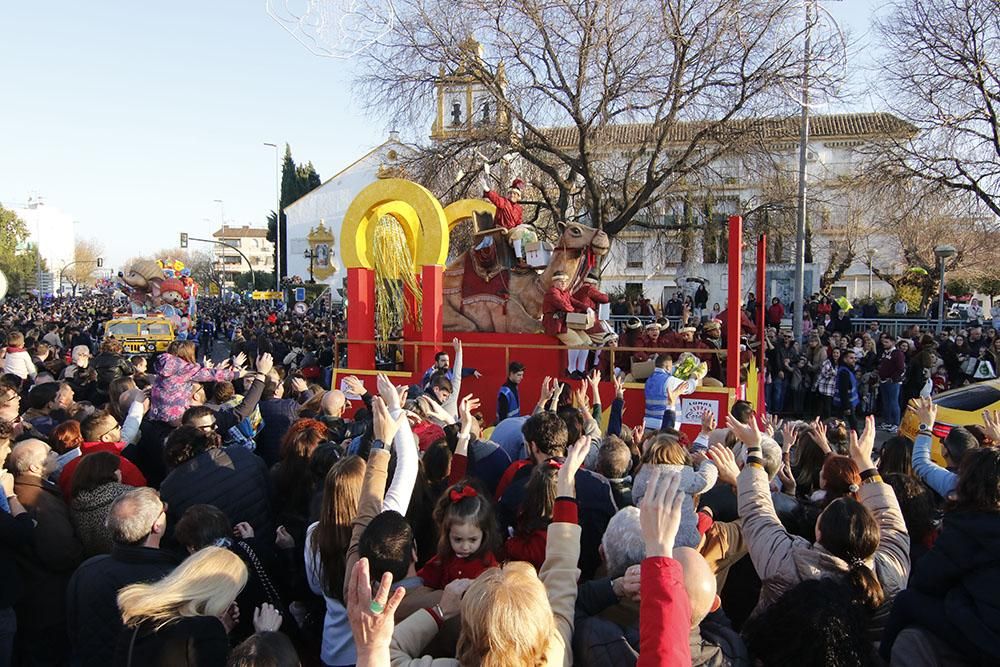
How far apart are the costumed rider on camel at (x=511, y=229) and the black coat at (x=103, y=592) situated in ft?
27.9

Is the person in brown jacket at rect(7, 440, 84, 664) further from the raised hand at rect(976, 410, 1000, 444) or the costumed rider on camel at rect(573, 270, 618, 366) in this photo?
the costumed rider on camel at rect(573, 270, 618, 366)

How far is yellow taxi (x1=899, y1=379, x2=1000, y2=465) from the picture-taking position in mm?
Result: 8570

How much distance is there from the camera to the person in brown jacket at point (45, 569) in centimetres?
365

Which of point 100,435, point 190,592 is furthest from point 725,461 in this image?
point 100,435

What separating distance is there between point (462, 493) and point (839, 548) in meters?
1.53

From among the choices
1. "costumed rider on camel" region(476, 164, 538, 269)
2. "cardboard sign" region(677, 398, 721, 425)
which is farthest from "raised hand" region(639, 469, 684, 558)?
"costumed rider on camel" region(476, 164, 538, 269)

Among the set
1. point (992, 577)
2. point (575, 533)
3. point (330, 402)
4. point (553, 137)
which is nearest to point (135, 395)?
point (330, 402)

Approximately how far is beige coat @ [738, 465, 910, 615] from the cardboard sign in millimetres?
5685

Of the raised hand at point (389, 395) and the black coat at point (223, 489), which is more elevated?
the raised hand at point (389, 395)

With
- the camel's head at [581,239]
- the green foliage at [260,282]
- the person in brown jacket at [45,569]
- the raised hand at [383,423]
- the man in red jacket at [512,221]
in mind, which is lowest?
the person in brown jacket at [45,569]

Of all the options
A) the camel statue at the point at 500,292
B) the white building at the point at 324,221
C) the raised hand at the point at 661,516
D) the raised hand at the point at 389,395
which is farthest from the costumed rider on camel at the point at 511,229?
the white building at the point at 324,221

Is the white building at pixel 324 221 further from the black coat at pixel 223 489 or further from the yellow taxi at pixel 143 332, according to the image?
the black coat at pixel 223 489

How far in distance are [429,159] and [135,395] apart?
13.2 metres

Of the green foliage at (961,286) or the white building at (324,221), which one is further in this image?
the white building at (324,221)
